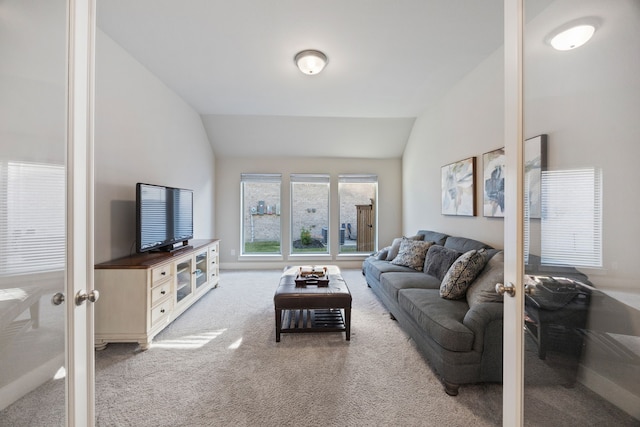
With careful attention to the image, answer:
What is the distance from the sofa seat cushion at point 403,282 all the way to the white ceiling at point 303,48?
241cm

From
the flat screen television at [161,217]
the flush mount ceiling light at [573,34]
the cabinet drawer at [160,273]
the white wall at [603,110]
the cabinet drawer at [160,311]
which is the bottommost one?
the cabinet drawer at [160,311]

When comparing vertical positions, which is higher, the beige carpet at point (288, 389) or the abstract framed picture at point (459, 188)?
the abstract framed picture at point (459, 188)

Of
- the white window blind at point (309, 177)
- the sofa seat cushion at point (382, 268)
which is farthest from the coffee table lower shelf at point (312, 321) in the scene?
the white window blind at point (309, 177)

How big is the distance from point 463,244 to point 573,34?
220 cm

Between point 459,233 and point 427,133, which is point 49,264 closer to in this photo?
point 459,233

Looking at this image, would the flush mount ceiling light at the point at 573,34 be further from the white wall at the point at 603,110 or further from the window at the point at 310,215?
the window at the point at 310,215

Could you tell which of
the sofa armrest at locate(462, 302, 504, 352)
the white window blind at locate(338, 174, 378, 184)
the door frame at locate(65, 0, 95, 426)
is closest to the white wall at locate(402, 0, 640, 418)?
the sofa armrest at locate(462, 302, 504, 352)

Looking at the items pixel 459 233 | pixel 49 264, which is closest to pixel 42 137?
pixel 49 264

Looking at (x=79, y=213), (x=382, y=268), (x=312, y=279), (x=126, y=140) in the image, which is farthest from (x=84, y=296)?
(x=382, y=268)

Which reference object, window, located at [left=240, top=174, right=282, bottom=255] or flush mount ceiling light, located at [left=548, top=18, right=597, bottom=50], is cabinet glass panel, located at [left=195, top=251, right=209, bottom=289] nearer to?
window, located at [left=240, top=174, right=282, bottom=255]

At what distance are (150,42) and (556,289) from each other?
3617 mm

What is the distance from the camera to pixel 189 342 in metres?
2.36

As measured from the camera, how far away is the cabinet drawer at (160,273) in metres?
2.32

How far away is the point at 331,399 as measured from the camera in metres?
1.66
